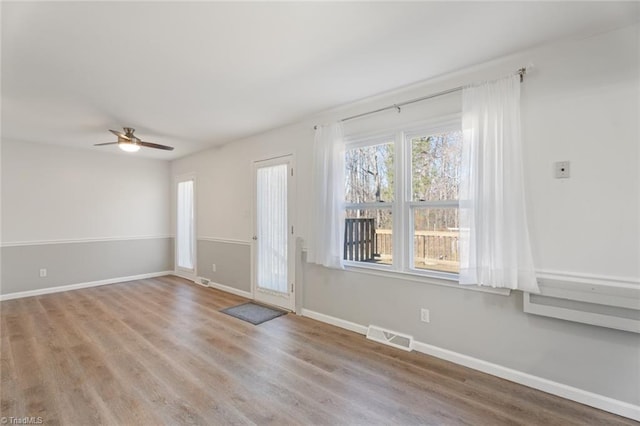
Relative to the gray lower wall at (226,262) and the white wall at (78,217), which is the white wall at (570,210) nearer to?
the gray lower wall at (226,262)

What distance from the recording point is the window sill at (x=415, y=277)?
8.39 ft

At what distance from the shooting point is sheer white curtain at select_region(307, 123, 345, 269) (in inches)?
138

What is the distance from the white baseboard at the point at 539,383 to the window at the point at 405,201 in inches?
28.5

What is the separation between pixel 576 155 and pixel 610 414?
5.85 feet

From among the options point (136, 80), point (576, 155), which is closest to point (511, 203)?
point (576, 155)

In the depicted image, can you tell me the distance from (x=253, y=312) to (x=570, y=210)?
3.61 m

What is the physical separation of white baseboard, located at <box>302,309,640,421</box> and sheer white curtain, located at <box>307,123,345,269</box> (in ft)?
4.25

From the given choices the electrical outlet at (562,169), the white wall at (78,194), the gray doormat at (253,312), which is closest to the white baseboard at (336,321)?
the gray doormat at (253,312)

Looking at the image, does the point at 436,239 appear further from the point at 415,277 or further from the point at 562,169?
the point at 562,169

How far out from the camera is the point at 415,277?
3014mm

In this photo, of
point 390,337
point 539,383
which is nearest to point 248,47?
point 390,337

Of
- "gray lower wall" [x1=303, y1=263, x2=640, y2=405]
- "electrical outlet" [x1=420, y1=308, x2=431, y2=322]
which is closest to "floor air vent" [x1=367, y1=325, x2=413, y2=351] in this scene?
"gray lower wall" [x1=303, y1=263, x2=640, y2=405]

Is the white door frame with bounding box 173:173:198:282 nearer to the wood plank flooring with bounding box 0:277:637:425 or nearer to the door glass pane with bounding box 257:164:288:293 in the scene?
the door glass pane with bounding box 257:164:288:293

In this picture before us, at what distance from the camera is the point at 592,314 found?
82.7 inches
